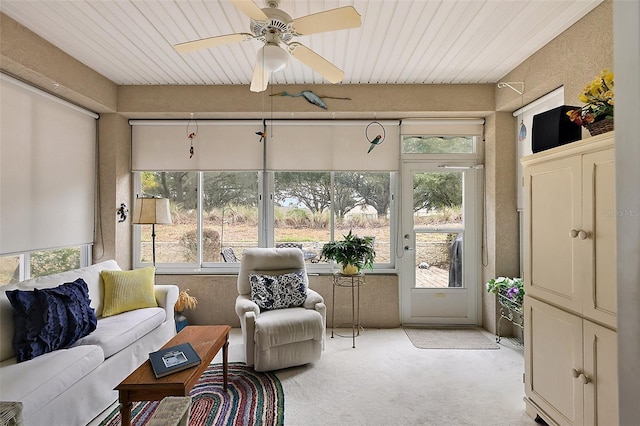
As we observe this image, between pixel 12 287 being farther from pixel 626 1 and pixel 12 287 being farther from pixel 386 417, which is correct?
pixel 626 1

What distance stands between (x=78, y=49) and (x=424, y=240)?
3.85 metres

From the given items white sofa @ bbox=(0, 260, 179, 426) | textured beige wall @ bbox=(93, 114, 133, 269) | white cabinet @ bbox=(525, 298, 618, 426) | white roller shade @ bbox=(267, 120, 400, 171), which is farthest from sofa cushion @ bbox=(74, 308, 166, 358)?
white cabinet @ bbox=(525, 298, 618, 426)

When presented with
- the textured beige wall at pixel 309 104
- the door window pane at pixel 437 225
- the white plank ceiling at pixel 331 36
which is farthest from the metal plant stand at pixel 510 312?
the white plank ceiling at pixel 331 36

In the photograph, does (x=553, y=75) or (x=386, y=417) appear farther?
(x=553, y=75)

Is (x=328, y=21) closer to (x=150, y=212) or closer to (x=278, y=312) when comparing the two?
(x=278, y=312)

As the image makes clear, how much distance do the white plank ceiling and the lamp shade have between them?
4.20 ft

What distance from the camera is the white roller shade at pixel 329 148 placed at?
383cm

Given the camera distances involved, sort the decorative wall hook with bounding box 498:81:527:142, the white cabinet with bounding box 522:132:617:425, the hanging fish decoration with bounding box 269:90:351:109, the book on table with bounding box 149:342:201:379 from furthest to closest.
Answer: the hanging fish decoration with bounding box 269:90:351:109
the decorative wall hook with bounding box 498:81:527:142
the book on table with bounding box 149:342:201:379
the white cabinet with bounding box 522:132:617:425

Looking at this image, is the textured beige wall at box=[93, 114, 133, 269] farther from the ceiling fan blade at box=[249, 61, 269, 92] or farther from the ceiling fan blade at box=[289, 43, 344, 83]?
the ceiling fan blade at box=[289, 43, 344, 83]

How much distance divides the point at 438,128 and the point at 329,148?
129cm

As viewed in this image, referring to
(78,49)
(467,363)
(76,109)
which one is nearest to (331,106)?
(78,49)

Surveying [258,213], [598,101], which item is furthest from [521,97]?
[258,213]

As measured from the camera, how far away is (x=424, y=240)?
154 inches

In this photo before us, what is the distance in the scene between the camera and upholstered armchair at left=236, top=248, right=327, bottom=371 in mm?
2643
